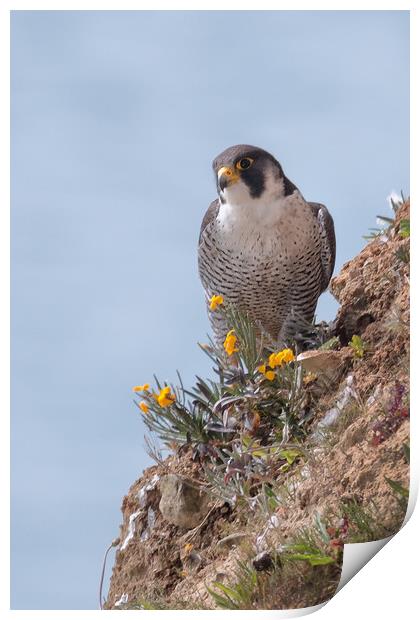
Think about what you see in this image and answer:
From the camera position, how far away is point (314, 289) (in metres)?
4.12

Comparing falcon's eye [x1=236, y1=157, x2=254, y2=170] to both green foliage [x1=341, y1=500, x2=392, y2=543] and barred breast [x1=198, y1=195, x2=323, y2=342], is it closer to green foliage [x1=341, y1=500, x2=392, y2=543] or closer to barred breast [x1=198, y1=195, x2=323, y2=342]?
barred breast [x1=198, y1=195, x2=323, y2=342]

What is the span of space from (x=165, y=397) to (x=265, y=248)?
77 centimetres

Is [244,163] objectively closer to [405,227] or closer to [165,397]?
[405,227]

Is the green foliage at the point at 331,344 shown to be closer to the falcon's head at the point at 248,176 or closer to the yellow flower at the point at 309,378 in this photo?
the yellow flower at the point at 309,378

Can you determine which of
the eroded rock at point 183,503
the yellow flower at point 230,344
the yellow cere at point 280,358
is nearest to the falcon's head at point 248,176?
the yellow flower at point 230,344

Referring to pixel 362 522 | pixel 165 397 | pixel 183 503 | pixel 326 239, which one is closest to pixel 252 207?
pixel 326 239

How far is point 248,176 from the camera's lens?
142 inches

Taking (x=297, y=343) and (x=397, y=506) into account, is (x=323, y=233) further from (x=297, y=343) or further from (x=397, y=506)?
(x=397, y=506)

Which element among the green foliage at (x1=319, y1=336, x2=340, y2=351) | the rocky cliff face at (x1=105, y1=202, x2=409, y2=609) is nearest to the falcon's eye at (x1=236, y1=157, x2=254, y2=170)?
the rocky cliff face at (x1=105, y1=202, x2=409, y2=609)

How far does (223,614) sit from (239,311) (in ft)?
3.81

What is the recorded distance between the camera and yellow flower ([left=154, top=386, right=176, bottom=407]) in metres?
3.29

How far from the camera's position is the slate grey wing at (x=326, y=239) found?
3.99m
